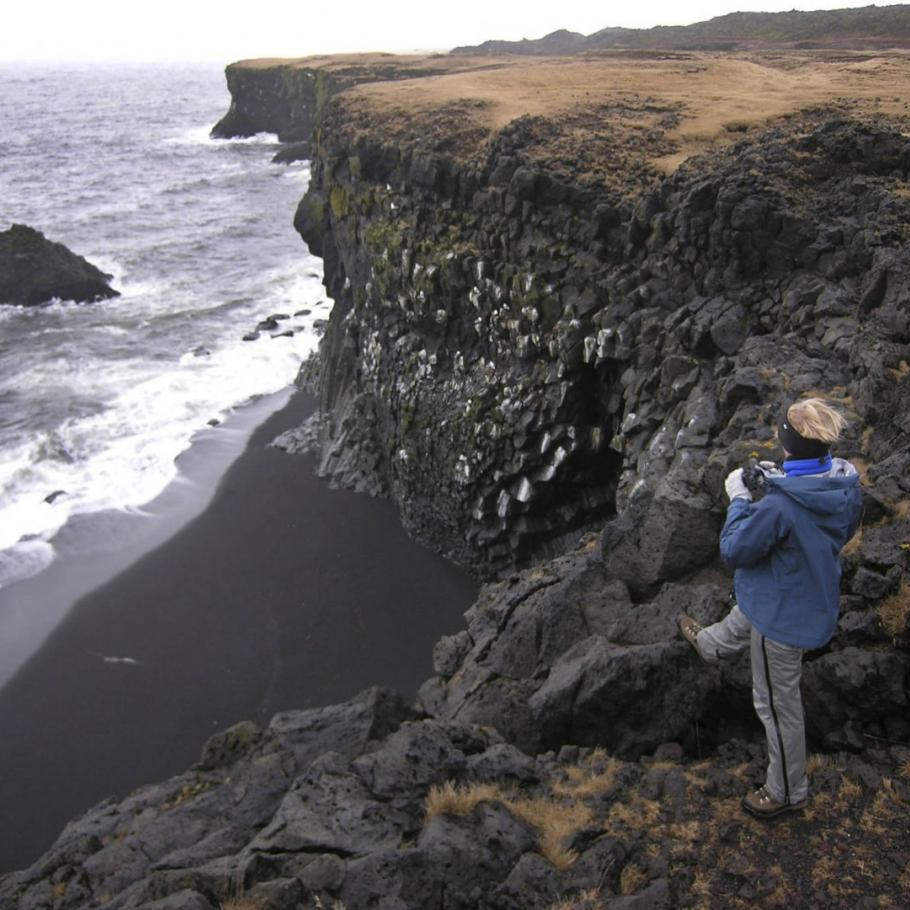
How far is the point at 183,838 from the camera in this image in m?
9.78

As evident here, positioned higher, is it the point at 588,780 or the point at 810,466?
the point at 810,466

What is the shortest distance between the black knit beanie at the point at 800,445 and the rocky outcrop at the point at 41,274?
51932 millimetres

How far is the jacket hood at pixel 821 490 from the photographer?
21.4 ft

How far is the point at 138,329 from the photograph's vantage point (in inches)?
1786

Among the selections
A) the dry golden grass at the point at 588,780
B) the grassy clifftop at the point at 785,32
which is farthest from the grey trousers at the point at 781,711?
the grassy clifftop at the point at 785,32

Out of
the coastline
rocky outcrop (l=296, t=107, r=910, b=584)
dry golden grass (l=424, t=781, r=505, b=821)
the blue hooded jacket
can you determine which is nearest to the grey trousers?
the blue hooded jacket

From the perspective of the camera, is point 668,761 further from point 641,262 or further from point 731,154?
point 731,154

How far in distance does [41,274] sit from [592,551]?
159 feet

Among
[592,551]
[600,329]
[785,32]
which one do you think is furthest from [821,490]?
[785,32]

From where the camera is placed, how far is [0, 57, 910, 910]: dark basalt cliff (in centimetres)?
756

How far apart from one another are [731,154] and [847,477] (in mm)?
15448

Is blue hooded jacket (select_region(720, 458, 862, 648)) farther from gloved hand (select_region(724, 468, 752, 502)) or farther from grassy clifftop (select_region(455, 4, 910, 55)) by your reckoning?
grassy clifftop (select_region(455, 4, 910, 55))

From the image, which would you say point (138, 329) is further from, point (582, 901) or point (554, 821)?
point (582, 901)

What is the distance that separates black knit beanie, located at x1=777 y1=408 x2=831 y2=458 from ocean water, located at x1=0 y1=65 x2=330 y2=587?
23.3 meters
